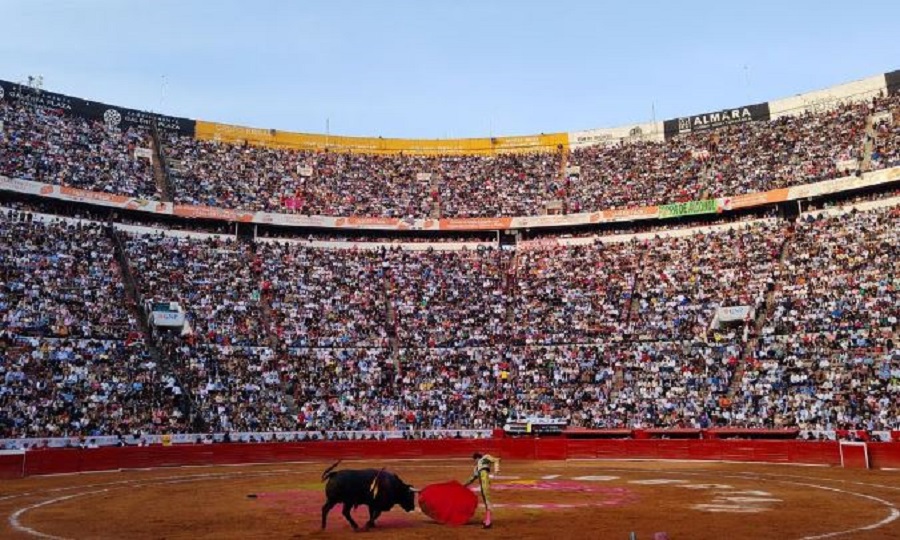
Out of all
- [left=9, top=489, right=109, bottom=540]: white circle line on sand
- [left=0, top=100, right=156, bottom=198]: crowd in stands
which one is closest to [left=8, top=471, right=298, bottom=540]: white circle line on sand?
[left=9, top=489, right=109, bottom=540]: white circle line on sand

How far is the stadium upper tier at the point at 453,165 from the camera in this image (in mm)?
44688

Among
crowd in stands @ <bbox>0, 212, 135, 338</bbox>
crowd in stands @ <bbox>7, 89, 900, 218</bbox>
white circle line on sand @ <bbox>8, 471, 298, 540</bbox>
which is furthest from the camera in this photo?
crowd in stands @ <bbox>7, 89, 900, 218</bbox>

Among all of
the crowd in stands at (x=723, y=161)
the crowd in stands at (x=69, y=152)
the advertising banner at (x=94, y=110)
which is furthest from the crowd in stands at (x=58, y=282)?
the crowd in stands at (x=723, y=161)

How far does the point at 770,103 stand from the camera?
52.4 meters

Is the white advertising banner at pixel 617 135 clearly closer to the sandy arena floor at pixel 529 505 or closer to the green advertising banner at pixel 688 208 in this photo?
the green advertising banner at pixel 688 208

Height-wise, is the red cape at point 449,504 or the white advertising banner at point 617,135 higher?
the white advertising banner at point 617,135

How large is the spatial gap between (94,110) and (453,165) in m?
26.5

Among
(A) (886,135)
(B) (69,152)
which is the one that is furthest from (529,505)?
(B) (69,152)

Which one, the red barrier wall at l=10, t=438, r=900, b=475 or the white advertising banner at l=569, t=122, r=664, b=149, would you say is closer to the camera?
the red barrier wall at l=10, t=438, r=900, b=475

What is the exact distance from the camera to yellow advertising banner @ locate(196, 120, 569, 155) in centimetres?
5891

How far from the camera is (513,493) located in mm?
20375

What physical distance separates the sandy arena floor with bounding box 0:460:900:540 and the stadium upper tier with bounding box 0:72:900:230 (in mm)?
22859

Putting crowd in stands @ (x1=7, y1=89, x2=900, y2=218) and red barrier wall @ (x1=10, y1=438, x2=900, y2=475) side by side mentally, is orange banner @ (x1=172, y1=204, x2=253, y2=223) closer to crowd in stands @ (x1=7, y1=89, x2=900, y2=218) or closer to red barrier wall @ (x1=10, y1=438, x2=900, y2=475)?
crowd in stands @ (x1=7, y1=89, x2=900, y2=218)

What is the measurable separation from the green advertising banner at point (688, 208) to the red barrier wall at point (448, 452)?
62.0ft
